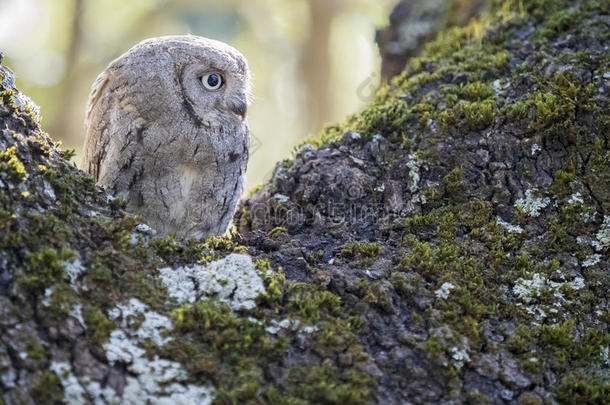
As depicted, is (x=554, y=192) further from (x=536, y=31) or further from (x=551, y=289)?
(x=536, y=31)

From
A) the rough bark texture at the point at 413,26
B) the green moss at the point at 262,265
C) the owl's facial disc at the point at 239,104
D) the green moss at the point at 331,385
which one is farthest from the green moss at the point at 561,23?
the green moss at the point at 331,385

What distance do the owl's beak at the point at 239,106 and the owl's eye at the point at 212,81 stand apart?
0.14 meters

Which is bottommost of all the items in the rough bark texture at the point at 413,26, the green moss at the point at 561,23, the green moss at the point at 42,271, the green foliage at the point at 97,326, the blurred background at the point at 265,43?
the green foliage at the point at 97,326

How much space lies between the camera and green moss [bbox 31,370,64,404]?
1742 mm

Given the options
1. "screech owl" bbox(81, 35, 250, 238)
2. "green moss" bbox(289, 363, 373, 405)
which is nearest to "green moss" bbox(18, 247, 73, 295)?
"green moss" bbox(289, 363, 373, 405)

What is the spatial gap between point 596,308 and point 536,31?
7.19 feet

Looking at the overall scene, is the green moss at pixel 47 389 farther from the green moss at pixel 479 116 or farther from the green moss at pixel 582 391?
the green moss at pixel 479 116

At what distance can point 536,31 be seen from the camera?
12.8ft

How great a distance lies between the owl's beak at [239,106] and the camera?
3777 millimetres

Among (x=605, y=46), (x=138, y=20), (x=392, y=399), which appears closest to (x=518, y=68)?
(x=605, y=46)

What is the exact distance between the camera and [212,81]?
12.1 feet

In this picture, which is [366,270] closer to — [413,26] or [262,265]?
[262,265]

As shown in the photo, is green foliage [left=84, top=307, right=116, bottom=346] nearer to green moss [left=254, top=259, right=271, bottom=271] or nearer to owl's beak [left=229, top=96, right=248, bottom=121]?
green moss [left=254, top=259, right=271, bottom=271]

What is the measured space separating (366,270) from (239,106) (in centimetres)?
170
